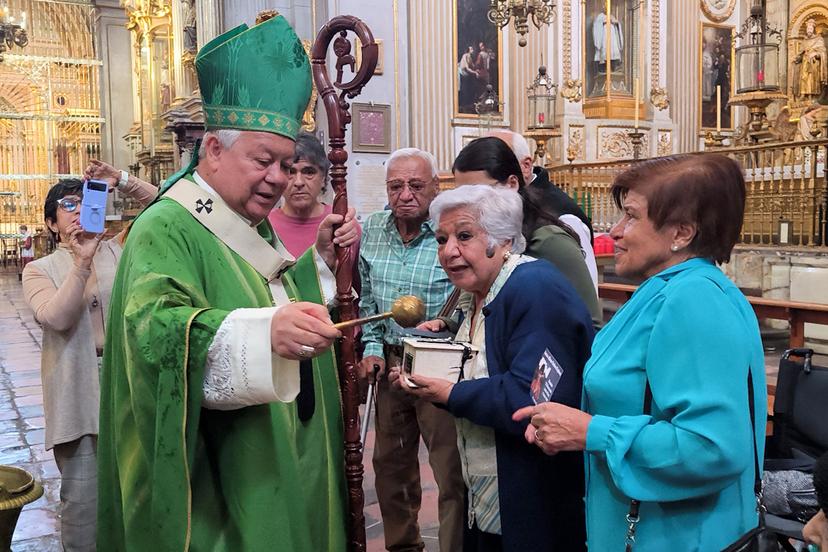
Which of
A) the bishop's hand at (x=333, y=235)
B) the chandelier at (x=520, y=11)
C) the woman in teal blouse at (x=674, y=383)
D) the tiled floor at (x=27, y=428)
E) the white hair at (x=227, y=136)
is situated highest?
the chandelier at (x=520, y=11)

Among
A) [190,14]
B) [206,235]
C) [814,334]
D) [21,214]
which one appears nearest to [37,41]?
[21,214]

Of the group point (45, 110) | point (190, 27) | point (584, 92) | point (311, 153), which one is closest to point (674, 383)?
point (311, 153)

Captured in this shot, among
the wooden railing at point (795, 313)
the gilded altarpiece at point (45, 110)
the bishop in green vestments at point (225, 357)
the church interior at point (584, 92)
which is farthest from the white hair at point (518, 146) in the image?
the gilded altarpiece at point (45, 110)

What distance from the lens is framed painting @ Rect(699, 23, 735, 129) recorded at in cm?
1416

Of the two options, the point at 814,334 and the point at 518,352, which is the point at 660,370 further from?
the point at 814,334

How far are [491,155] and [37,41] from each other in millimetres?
22198

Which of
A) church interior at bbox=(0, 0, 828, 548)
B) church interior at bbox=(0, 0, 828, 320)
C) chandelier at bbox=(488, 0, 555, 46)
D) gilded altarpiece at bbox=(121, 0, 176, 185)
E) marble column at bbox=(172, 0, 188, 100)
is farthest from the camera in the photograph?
gilded altarpiece at bbox=(121, 0, 176, 185)

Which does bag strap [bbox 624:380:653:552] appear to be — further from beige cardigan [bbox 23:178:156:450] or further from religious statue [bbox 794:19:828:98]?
religious statue [bbox 794:19:828:98]

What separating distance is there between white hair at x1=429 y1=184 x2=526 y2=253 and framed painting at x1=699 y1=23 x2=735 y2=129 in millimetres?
13190

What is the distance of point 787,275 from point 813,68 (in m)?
8.27

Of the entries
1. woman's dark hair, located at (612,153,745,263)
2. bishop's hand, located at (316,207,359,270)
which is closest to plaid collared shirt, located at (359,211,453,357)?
bishop's hand, located at (316,207,359,270)

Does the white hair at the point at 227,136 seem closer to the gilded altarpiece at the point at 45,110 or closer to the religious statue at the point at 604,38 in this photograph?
the religious statue at the point at 604,38

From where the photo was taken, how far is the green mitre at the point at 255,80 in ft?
6.17

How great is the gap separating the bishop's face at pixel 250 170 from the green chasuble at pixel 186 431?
0.11m
